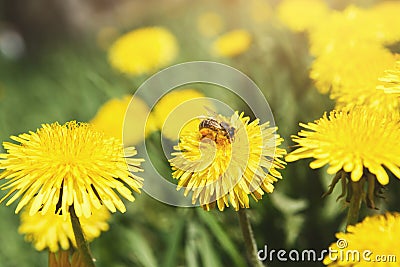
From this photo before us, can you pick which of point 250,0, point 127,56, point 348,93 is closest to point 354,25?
point 348,93

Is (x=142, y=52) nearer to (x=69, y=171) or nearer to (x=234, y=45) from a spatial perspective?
(x=234, y=45)

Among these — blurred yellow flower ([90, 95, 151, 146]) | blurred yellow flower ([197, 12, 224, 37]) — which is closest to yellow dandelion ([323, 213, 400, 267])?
blurred yellow flower ([90, 95, 151, 146])

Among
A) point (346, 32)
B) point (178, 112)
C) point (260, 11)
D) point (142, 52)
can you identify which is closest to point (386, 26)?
point (346, 32)

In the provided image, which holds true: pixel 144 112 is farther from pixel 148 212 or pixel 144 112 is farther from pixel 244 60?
pixel 244 60

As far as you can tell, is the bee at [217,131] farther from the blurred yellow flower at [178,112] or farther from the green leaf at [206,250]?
the green leaf at [206,250]

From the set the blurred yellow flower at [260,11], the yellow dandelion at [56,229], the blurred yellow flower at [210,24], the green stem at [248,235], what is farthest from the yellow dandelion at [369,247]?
the blurred yellow flower at [210,24]

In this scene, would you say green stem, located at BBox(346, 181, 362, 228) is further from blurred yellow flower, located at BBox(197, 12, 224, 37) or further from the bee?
blurred yellow flower, located at BBox(197, 12, 224, 37)

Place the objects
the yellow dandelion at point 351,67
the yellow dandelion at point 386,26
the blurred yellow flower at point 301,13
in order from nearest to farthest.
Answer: the yellow dandelion at point 351,67
the yellow dandelion at point 386,26
the blurred yellow flower at point 301,13
